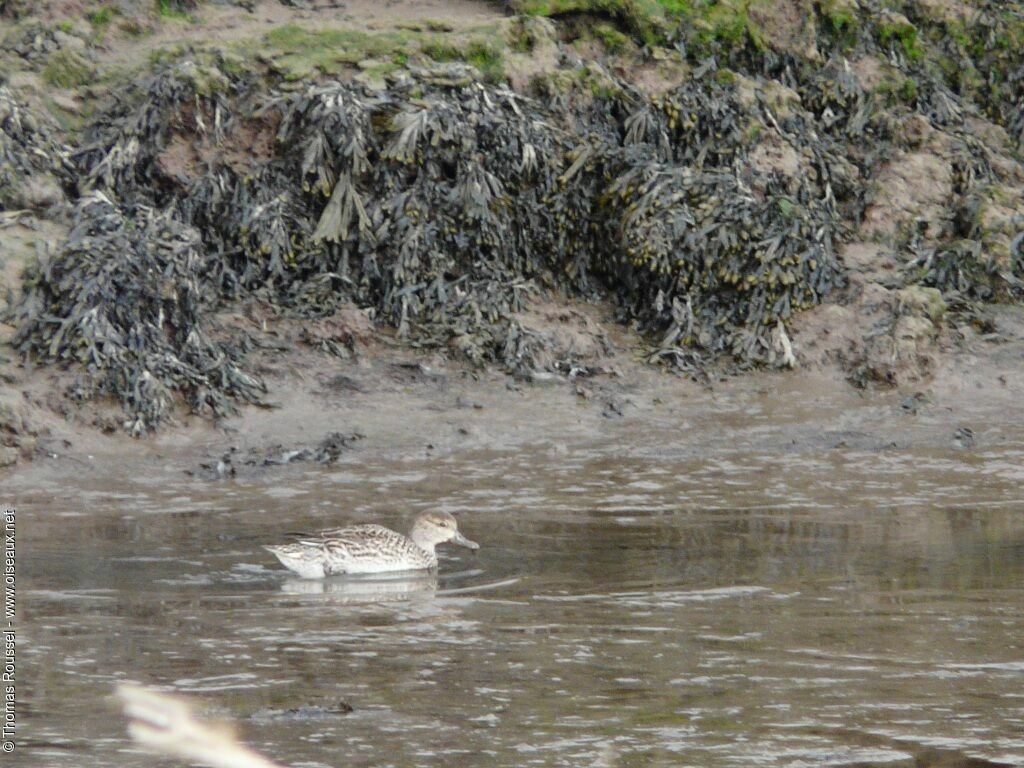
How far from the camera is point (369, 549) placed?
25.0 feet

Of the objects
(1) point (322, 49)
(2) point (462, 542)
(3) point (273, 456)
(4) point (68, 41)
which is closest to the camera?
(2) point (462, 542)

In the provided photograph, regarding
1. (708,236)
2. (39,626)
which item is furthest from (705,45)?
(39,626)

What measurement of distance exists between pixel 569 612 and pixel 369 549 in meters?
1.25

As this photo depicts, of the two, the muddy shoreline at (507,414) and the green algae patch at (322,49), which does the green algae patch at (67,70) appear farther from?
the muddy shoreline at (507,414)

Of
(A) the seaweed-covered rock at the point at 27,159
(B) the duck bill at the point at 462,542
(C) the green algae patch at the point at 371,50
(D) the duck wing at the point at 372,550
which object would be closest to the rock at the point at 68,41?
(A) the seaweed-covered rock at the point at 27,159

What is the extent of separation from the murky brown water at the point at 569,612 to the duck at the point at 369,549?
0.10 metres

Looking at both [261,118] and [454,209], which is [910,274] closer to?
[454,209]

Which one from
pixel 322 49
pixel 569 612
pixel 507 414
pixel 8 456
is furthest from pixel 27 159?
pixel 569 612

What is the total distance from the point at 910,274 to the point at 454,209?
3.10 meters

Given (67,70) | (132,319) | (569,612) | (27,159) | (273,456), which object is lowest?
(569,612)

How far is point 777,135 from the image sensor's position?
12.2m

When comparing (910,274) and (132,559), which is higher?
(910,274)

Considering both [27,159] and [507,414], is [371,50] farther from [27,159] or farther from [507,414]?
[507,414]

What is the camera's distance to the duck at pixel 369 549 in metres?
7.44
